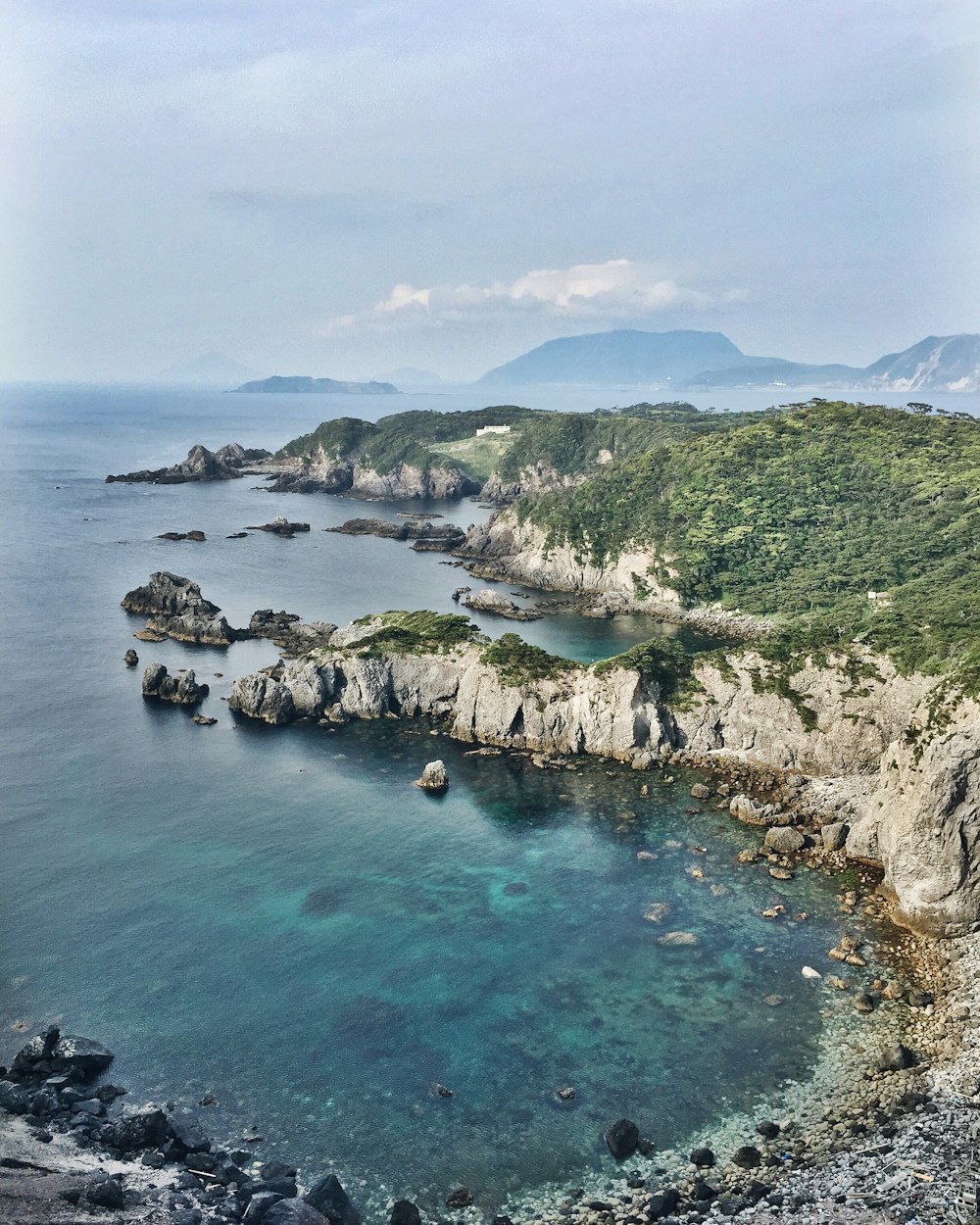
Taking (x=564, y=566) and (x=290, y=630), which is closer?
(x=290, y=630)

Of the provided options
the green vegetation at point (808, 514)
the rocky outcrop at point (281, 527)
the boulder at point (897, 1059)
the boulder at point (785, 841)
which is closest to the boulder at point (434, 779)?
the boulder at point (785, 841)

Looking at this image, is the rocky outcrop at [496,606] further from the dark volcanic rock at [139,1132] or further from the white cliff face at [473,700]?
the dark volcanic rock at [139,1132]

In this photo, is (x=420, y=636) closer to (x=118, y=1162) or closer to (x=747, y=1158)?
(x=118, y=1162)

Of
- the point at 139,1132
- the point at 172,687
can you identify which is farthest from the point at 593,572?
the point at 139,1132

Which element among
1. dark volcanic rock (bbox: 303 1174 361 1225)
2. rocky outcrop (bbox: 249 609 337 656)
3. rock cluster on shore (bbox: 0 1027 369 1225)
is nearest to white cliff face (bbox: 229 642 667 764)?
rocky outcrop (bbox: 249 609 337 656)

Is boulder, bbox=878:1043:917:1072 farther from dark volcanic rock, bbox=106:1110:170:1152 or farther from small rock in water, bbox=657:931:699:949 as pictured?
dark volcanic rock, bbox=106:1110:170:1152

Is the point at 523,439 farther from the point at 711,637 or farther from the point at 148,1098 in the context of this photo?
the point at 148,1098

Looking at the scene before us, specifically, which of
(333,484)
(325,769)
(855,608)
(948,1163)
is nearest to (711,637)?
(855,608)
